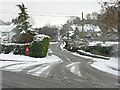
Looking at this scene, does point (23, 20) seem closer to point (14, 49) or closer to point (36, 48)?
point (14, 49)

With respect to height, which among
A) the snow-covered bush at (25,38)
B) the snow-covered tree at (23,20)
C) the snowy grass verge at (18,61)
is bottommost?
the snowy grass verge at (18,61)

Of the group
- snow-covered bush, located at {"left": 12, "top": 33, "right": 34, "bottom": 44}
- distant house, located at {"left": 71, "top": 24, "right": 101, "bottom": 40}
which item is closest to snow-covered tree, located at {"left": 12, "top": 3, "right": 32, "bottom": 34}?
snow-covered bush, located at {"left": 12, "top": 33, "right": 34, "bottom": 44}

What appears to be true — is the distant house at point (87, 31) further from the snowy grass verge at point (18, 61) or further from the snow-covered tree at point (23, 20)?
the snowy grass verge at point (18, 61)

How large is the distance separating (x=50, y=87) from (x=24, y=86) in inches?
45.2

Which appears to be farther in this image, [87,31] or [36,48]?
[87,31]

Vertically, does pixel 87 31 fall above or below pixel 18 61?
above

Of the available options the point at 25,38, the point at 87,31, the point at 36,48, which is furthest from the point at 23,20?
the point at 87,31

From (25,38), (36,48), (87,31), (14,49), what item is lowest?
(14,49)

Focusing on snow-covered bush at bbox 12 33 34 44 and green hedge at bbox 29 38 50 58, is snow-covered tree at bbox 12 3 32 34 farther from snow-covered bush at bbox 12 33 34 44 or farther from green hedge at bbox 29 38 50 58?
green hedge at bbox 29 38 50 58

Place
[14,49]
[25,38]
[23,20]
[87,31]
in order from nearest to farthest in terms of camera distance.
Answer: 1. [14,49]
2. [25,38]
3. [23,20]
4. [87,31]

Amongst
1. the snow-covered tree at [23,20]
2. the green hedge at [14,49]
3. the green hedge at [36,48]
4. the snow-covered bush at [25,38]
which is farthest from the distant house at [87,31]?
the green hedge at [14,49]

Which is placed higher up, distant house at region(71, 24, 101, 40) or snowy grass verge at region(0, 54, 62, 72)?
distant house at region(71, 24, 101, 40)

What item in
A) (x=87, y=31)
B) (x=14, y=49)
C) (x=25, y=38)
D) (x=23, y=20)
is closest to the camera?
(x=14, y=49)

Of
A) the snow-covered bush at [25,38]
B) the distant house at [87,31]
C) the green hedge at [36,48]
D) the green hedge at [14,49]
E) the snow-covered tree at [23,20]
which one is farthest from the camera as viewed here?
the distant house at [87,31]
